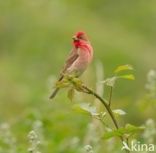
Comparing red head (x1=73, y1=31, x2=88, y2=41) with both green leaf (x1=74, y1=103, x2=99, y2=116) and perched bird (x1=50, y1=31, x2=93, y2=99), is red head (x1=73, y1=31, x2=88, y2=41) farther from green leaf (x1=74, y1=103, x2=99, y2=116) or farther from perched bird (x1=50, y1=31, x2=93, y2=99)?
green leaf (x1=74, y1=103, x2=99, y2=116)

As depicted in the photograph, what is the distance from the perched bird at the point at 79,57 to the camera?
20.0 feet

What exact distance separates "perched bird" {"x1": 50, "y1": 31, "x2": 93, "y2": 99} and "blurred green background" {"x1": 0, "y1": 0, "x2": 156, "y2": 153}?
3.45 meters

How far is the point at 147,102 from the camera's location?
20.6 feet

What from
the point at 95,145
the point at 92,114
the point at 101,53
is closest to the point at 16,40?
the point at 101,53

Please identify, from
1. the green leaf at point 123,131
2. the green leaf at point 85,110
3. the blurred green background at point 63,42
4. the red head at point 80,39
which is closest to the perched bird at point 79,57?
the red head at point 80,39

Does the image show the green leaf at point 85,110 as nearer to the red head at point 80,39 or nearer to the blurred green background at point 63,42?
the red head at point 80,39

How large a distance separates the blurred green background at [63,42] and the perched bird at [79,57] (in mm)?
3449

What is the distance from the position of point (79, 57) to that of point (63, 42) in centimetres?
790

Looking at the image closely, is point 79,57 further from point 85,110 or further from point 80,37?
point 85,110

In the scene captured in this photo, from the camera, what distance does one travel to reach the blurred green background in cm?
1188

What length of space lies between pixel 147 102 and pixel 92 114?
116 centimetres

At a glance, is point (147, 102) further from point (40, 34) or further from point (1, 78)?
point (40, 34)

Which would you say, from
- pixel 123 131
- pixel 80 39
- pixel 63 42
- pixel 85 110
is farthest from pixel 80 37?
pixel 63 42

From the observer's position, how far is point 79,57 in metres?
6.17
